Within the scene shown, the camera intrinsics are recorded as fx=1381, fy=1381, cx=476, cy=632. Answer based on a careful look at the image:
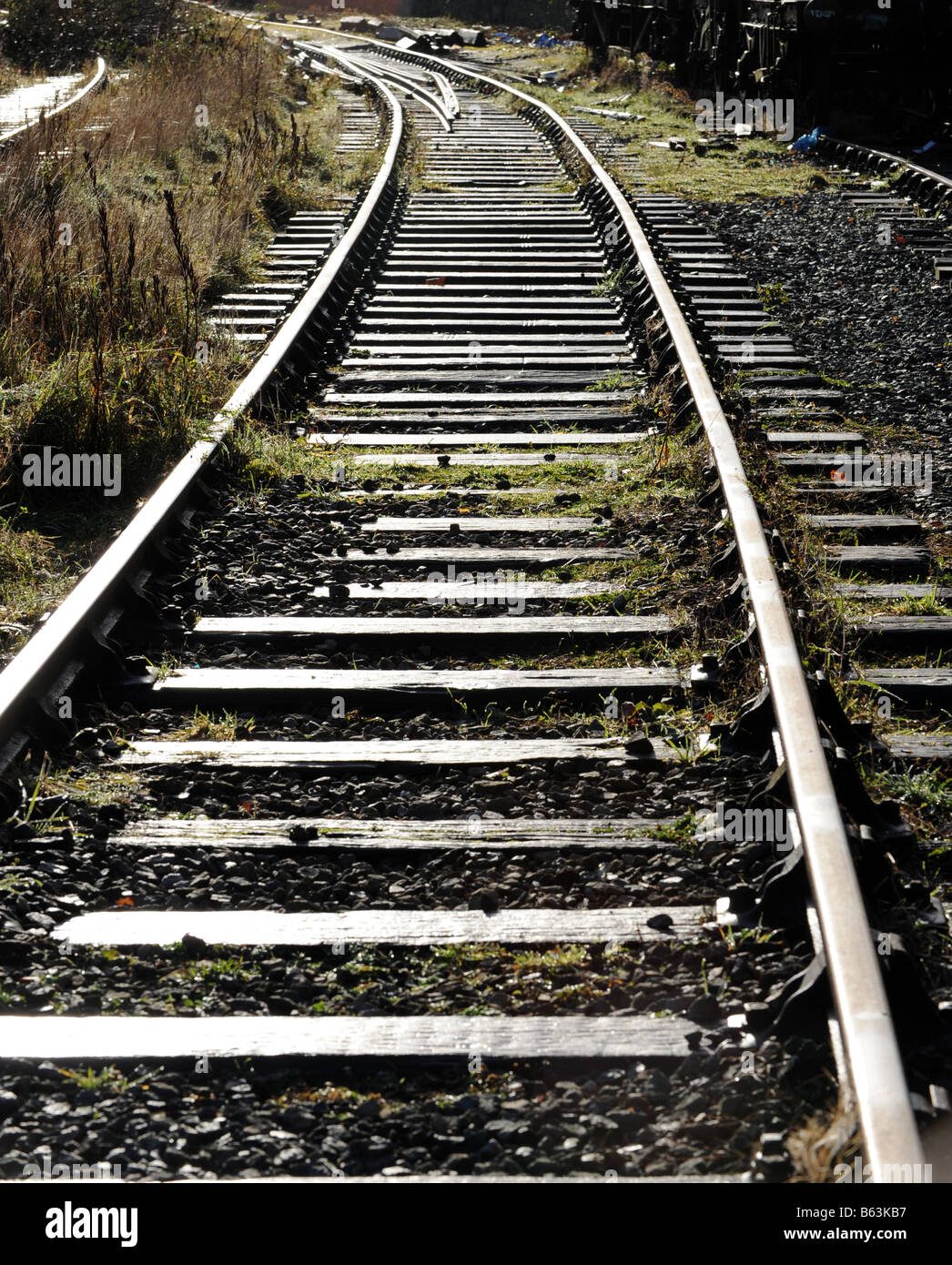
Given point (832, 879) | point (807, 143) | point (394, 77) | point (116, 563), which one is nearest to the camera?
point (832, 879)

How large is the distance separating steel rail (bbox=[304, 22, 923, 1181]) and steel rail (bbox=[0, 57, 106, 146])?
24.2 ft

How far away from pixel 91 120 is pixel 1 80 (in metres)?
7.40

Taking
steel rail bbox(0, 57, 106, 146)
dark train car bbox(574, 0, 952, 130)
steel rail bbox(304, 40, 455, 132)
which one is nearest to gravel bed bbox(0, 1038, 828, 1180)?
steel rail bbox(0, 57, 106, 146)

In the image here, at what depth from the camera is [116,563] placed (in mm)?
4035

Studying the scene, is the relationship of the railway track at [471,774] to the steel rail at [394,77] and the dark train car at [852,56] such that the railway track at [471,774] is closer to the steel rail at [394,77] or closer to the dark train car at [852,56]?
the dark train car at [852,56]

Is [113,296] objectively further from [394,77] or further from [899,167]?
[394,77]

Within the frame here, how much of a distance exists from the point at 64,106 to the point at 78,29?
11.0 meters

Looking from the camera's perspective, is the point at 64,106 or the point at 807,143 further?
the point at 64,106

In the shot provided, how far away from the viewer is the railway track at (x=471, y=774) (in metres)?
2.35

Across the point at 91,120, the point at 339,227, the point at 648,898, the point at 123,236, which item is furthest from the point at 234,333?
the point at 91,120

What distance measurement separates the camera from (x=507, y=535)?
4.73 m

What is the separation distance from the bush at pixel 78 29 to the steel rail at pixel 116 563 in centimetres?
1765

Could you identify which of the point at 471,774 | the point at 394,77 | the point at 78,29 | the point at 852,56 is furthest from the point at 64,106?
the point at 471,774

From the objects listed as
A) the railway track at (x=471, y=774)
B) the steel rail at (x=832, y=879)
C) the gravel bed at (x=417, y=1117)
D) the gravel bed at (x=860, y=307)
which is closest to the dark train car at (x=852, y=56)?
the gravel bed at (x=860, y=307)
